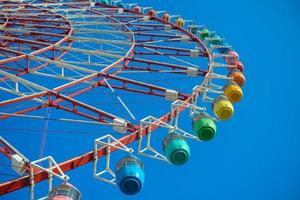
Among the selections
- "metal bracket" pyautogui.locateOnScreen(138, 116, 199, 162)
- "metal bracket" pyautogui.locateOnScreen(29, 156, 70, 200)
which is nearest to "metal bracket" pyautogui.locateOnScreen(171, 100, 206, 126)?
"metal bracket" pyautogui.locateOnScreen(138, 116, 199, 162)

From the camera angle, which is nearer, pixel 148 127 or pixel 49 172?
pixel 49 172

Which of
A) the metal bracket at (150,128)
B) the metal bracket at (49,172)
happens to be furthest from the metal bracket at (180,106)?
the metal bracket at (49,172)

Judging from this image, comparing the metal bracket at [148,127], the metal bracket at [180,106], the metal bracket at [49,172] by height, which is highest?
the metal bracket at [180,106]

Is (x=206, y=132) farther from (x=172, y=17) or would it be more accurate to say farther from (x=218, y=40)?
(x=172, y=17)

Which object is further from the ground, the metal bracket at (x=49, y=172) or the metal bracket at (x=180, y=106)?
the metal bracket at (x=180, y=106)

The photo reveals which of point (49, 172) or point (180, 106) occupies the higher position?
point (180, 106)

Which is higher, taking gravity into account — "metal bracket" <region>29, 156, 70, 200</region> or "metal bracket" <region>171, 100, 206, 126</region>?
"metal bracket" <region>171, 100, 206, 126</region>

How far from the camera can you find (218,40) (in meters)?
38.4

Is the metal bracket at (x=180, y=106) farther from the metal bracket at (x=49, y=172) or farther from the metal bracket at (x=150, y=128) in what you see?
the metal bracket at (x=49, y=172)

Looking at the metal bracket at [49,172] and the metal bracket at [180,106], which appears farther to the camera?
the metal bracket at [180,106]

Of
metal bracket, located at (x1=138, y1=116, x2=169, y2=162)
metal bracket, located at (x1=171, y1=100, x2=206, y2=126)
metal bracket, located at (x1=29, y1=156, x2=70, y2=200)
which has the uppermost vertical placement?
metal bracket, located at (x1=171, y1=100, x2=206, y2=126)

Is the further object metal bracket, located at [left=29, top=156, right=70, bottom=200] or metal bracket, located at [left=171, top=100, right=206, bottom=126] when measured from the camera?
metal bracket, located at [left=171, top=100, right=206, bottom=126]

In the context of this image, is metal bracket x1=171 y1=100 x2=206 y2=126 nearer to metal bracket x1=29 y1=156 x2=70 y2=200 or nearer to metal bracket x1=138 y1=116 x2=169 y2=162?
metal bracket x1=138 y1=116 x2=169 y2=162

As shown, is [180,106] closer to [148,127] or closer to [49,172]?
[148,127]
